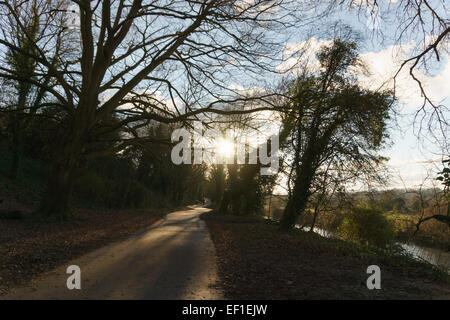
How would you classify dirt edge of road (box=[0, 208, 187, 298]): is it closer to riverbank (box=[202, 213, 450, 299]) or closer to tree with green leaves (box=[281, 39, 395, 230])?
riverbank (box=[202, 213, 450, 299])

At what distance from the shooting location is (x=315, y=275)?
6.21 meters

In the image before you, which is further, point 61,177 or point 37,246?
point 61,177

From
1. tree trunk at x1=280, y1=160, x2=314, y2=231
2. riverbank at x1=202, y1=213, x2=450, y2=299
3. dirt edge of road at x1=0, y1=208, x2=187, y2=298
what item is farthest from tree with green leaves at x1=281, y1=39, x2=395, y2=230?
dirt edge of road at x1=0, y1=208, x2=187, y2=298

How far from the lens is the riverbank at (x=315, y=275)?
504cm

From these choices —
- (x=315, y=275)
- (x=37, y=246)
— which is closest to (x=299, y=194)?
(x=315, y=275)

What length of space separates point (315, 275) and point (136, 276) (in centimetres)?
345

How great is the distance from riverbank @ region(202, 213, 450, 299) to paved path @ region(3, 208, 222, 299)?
0.49 meters

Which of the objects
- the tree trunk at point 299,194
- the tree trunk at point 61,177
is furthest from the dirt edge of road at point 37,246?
the tree trunk at point 299,194

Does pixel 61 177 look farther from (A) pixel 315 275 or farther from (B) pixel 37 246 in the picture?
(A) pixel 315 275

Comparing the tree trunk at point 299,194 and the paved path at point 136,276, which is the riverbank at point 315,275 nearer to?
the paved path at point 136,276

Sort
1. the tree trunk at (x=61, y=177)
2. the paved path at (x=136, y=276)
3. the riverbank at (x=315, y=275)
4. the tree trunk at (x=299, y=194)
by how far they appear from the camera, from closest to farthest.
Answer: the paved path at (x=136, y=276) < the riverbank at (x=315, y=275) < the tree trunk at (x=61, y=177) < the tree trunk at (x=299, y=194)

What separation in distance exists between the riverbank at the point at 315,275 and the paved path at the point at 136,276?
488mm
